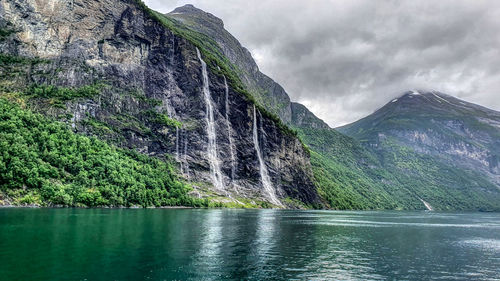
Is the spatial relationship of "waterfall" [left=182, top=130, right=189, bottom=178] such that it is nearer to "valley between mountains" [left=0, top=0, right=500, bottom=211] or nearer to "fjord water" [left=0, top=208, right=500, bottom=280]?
"valley between mountains" [left=0, top=0, right=500, bottom=211]

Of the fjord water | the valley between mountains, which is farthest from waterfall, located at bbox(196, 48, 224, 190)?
the fjord water

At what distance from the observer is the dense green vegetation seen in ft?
317

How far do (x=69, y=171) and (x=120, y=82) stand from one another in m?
76.0

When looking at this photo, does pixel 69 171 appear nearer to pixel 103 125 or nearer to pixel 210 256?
pixel 103 125

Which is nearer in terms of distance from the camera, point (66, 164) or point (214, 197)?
point (66, 164)

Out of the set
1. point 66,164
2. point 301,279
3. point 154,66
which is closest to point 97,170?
point 66,164

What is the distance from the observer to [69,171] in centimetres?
11444

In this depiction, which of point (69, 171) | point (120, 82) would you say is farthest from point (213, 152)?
point (69, 171)

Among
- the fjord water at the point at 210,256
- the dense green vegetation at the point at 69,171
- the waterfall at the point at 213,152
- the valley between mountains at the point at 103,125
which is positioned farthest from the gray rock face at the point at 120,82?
the fjord water at the point at 210,256

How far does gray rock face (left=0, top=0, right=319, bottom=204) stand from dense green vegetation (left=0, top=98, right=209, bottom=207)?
1457 centimetres

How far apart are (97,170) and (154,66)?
9024 centimetres

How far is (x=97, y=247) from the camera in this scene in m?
38.9

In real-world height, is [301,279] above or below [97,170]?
below

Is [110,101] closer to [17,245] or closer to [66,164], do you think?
[66,164]
